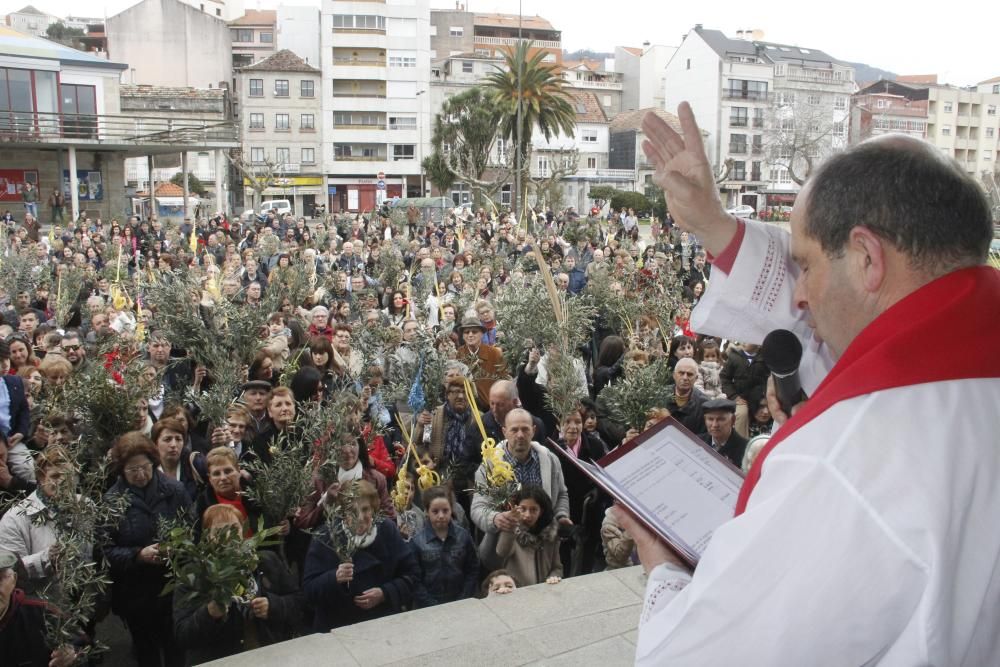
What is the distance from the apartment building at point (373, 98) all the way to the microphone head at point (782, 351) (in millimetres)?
52881

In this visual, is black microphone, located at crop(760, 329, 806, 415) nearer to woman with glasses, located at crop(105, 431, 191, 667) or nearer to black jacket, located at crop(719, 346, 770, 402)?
woman with glasses, located at crop(105, 431, 191, 667)

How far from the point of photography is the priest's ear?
1.45 metres

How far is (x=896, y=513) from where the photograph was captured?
126 centimetres

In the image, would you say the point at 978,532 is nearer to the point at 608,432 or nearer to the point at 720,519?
the point at 720,519

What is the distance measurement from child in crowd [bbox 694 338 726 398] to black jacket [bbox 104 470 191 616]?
13.2 ft

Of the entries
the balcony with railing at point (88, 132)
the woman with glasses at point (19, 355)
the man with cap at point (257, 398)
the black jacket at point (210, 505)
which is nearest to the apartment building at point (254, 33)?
the balcony with railing at point (88, 132)

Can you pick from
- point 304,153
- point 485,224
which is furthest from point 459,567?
point 304,153

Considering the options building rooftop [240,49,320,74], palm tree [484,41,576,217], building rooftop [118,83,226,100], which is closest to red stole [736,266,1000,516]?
palm tree [484,41,576,217]

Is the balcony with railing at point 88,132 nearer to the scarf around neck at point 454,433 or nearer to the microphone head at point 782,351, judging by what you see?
the scarf around neck at point 454,433

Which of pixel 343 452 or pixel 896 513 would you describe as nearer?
pixel 896 513

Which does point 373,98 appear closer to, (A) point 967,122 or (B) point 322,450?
(A) point 967,122

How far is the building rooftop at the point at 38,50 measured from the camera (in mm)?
30781

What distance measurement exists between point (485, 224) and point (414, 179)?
115 ft

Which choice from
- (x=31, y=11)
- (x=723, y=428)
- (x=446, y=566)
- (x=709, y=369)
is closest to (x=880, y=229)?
(x=446, y=566)
